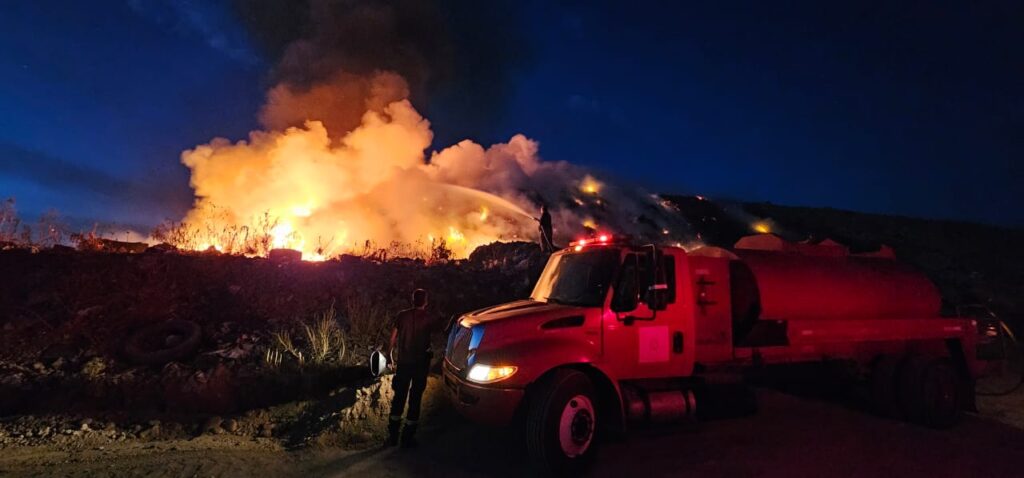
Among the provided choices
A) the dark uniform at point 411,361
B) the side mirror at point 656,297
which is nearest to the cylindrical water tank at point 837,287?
the side mirror at point 656,297

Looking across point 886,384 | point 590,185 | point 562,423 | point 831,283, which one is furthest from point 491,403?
point 590,185

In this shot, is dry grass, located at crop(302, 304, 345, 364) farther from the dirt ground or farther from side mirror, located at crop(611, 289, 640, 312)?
side mirror, located at crop(611, 289, 640, 312)

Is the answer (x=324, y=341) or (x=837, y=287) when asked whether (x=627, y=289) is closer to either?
(x=837, y=287)

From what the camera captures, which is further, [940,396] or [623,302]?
[940,396]

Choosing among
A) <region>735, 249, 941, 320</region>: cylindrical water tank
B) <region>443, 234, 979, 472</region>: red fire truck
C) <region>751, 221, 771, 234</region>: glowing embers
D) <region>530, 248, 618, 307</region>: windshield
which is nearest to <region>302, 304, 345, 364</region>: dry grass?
<region>443, 234, 979, 472</region>: red fire truck

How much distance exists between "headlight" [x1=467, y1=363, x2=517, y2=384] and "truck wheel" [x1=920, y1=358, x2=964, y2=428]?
6.19 m

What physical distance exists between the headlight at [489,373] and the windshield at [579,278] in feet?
3.90

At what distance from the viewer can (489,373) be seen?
5.38m

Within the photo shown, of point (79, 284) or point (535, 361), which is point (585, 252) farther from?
point (79, 284)

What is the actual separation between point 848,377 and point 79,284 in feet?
41.8

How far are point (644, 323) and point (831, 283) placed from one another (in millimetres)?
3350

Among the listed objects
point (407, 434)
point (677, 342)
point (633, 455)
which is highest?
point (677, 342)

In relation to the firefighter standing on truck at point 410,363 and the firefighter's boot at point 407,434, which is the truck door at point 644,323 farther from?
the firefighter's boot at point 407,434

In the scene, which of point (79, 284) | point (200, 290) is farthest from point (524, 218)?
point (79, 284)
